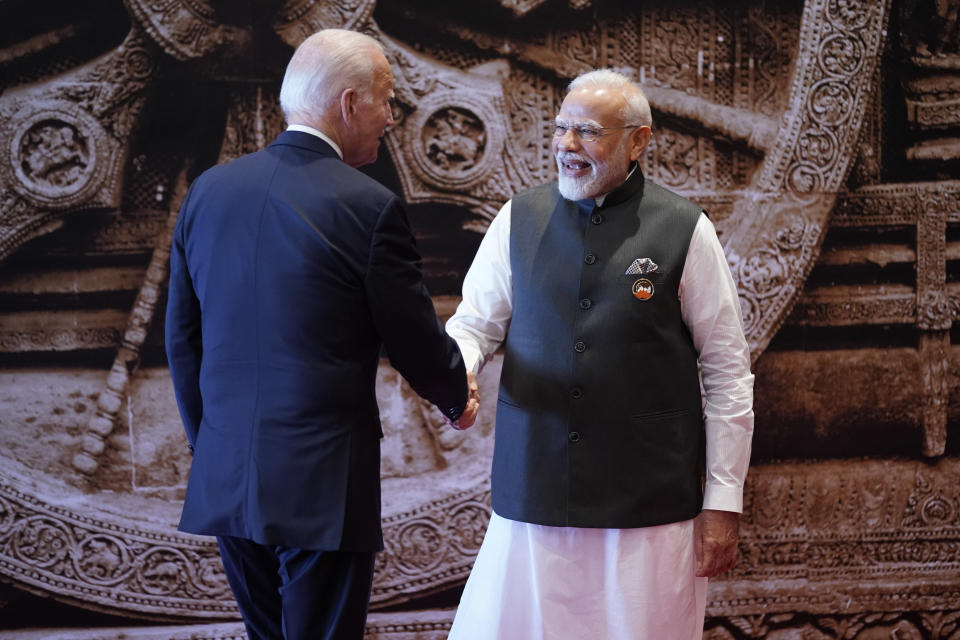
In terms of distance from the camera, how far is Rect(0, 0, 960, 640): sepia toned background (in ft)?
10.8

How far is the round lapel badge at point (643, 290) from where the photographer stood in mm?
2277

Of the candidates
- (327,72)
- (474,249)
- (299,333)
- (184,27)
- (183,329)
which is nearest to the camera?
(299,333)

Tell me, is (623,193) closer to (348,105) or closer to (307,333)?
(348,105)

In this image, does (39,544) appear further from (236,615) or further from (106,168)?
(106,168)

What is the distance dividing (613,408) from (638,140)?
27.4 inches

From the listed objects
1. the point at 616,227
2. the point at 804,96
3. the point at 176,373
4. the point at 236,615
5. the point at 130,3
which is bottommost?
the point at 236,615

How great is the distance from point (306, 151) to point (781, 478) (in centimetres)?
239

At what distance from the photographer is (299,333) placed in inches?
76.4

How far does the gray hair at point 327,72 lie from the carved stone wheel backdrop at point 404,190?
1311 millimetres

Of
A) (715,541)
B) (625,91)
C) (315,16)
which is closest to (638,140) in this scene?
(625,91)

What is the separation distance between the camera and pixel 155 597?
11.1ft

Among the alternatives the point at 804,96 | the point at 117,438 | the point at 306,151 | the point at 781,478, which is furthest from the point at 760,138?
the point at 117,438

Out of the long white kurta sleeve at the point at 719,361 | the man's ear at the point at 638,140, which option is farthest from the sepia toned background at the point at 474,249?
the long white kurta sleeve at the point at 719,361

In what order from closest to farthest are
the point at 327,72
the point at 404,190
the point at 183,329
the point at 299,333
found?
the point at 299,333 → the point at 327,72 → the point at 183,329 → the point at 404,190
